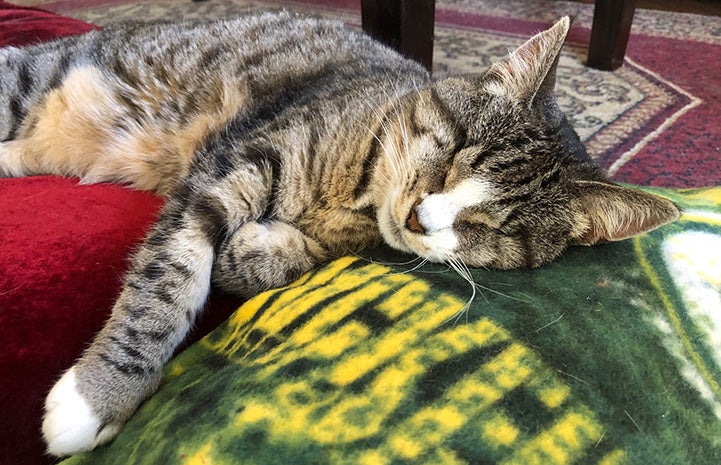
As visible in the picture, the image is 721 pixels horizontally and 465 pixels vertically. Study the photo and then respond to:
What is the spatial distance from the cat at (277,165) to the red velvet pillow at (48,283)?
0.04 meters

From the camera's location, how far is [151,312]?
96cm

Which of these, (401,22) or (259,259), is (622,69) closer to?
(401,22)

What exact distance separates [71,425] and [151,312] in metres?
0.21

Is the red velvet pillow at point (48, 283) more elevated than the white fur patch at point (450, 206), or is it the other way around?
the white fur patch at point (450, 206)

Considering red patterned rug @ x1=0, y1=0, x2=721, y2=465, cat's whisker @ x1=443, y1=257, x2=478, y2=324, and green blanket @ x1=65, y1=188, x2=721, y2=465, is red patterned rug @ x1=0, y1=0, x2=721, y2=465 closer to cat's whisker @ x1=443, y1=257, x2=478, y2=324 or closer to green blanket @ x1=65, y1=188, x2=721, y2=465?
green blanket @ x1=65, y1=188, x2=721, y2=465

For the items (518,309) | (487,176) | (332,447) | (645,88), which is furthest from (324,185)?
(645,88)

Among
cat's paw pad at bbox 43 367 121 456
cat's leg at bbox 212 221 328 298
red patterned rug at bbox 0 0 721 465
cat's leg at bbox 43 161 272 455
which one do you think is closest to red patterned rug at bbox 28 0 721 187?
red patterned rug at bbox 0 0 721 465

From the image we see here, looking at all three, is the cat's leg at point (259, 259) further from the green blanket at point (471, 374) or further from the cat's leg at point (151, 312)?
the green blanket at point (471, 374)

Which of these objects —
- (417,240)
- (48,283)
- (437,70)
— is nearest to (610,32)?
(437,70)

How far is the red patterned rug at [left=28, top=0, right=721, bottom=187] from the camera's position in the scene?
2.04 m

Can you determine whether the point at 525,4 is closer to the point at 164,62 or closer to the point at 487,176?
the point at 164,62

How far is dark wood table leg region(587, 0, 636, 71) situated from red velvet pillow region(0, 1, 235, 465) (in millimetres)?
2368

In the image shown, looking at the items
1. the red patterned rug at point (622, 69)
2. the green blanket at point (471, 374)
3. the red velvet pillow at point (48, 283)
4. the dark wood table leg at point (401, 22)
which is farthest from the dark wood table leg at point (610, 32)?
the red velvet pillow at point (48, 283)

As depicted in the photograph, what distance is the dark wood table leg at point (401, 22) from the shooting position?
1954 millimetres
